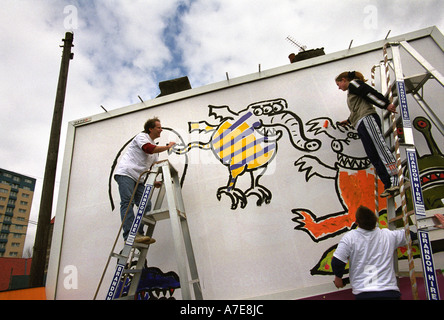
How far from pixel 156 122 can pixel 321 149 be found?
2178 mm

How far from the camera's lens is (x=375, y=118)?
104 inches

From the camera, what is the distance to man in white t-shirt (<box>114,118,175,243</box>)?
115 inches

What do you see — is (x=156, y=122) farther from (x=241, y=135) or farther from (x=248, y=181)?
(x=248, y=181)

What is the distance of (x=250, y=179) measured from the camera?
324 cm

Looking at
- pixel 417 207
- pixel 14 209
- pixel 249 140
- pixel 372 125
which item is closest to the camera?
pixel 417 207

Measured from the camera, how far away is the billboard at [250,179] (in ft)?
9.27

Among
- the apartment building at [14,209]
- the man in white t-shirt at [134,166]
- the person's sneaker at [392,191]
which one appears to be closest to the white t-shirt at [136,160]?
the man in white t-shirt at [134,166]

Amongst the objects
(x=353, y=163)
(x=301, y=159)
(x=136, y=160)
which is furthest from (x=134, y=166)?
(x=353, y=163)

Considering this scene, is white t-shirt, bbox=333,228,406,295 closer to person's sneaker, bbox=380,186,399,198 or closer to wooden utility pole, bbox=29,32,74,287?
person's sneaker, bbox=380,186,399,198

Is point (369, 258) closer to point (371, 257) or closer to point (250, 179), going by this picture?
point (371, 257)

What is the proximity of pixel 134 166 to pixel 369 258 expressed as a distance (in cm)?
260

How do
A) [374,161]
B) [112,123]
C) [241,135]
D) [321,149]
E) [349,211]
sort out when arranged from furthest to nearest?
[112,123] < [241,135] < [321,149] < [349,211] < [374,161]

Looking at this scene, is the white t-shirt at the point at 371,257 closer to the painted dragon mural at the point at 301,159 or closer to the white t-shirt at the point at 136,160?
the painted dragon mural at the point at 301,159
